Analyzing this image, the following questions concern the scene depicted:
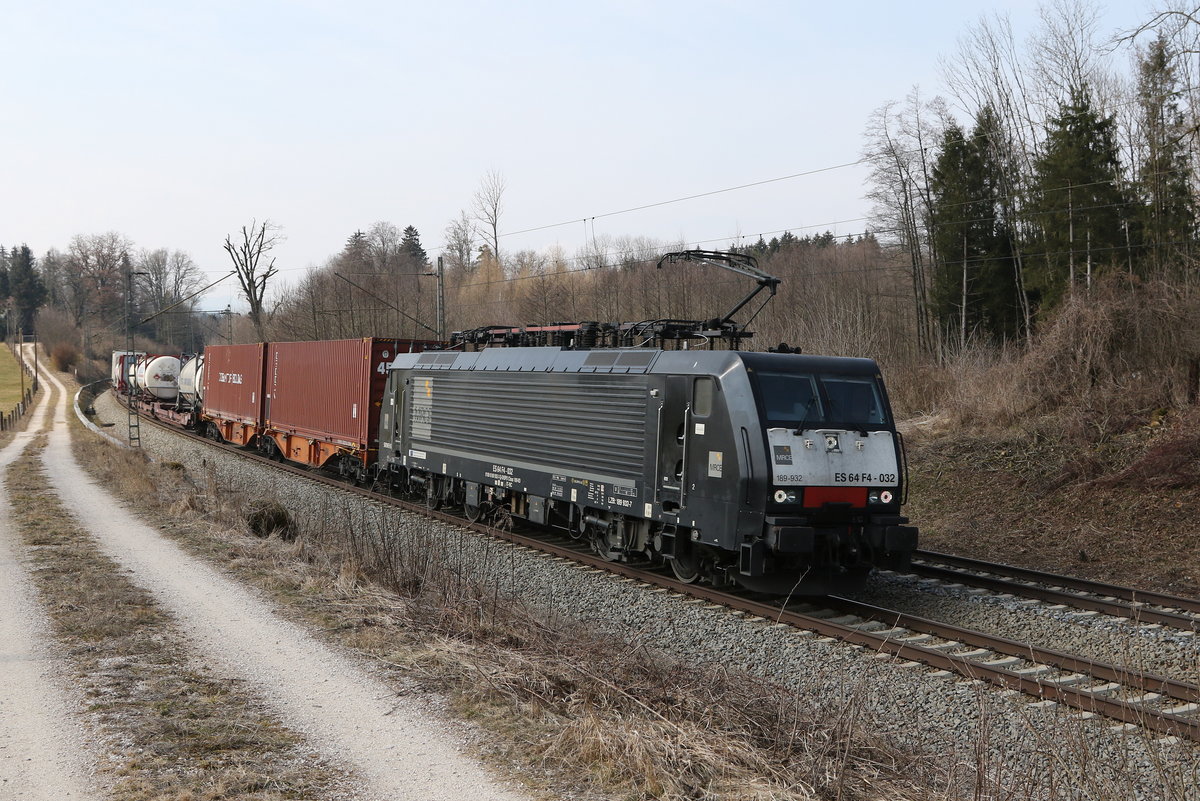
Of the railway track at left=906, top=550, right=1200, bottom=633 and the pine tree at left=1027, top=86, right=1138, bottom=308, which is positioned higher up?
the pine tree at left=1027, top=86, right=1138, bottom=308

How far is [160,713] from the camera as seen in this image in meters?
6.77

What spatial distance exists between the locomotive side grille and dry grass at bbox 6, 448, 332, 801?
5697 millimetres

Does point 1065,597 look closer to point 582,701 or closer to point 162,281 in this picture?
point 582,701

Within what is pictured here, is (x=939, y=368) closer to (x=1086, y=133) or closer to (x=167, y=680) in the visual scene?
(x=1086, y=133)

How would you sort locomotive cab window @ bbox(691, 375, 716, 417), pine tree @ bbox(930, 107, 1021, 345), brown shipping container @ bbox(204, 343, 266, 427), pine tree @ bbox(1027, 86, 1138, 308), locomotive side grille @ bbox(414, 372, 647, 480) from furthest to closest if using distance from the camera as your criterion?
pine tree @ bbox(930, 107, 1021, 345) < brown shipping container @ bbox(204, 343, 266, 427) < pine tree @ bbox(1027, 86, 1138, 308) < locomotive side grille @ bbox(414, 372, 647, 480) < locomotive cab window @ bbox(691, 375, 716, 417)

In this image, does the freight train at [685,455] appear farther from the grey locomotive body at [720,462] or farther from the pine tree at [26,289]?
the pine tree at [26,289]

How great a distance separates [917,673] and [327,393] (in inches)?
712

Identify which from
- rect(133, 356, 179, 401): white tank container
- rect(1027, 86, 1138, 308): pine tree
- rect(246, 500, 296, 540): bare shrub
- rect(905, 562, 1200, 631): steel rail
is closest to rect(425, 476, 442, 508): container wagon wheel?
rect(246, 500, 296, 540): bare shrub

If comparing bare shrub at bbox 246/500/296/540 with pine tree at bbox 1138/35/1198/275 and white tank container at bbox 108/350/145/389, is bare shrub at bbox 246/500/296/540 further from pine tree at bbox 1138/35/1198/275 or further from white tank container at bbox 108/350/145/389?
white tank container at bbox 108/350/145/389

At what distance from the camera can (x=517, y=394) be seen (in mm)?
15156

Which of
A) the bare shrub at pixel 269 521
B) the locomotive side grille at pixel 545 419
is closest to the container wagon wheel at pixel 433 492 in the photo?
the locomotive side grille at pixel 545 419

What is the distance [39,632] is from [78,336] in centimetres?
10122

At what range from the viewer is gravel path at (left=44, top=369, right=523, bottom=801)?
5715mm

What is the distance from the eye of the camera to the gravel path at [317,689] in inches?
225
